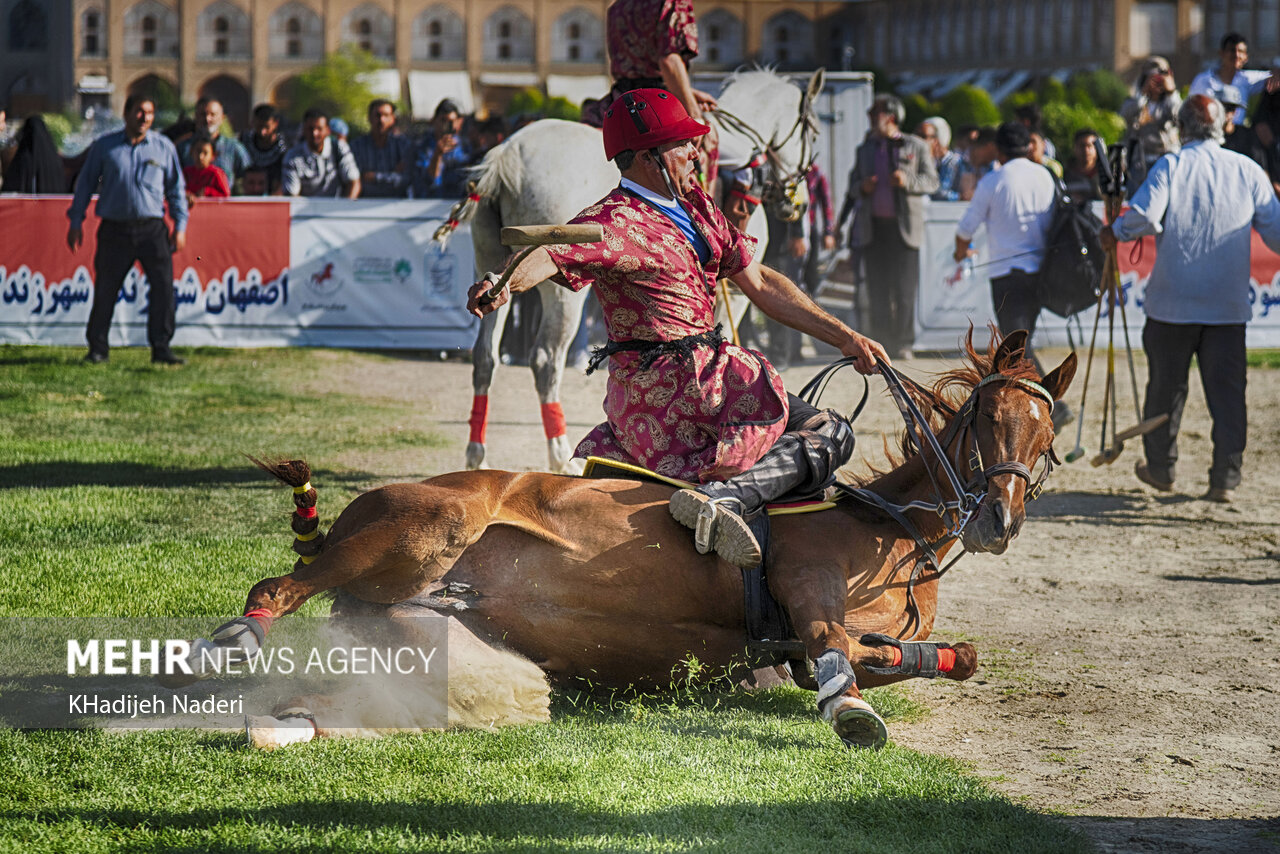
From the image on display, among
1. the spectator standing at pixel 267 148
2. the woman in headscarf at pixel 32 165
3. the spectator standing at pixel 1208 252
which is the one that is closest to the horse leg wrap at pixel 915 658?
the spectator standing at pixel 1208 252

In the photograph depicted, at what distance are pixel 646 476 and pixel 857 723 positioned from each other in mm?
1200

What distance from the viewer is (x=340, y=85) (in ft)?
274

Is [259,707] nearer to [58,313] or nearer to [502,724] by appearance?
[502,724]

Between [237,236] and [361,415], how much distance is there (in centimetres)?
459

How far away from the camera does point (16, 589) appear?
19.0 feet

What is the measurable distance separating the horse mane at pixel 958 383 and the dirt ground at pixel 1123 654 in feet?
3.34

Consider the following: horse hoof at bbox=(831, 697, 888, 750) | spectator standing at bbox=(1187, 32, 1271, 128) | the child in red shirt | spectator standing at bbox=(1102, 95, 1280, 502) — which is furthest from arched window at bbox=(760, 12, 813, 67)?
horse hoof at bbox=(831, 697, 888, 750)

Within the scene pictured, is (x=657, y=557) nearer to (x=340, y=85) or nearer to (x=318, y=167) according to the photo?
(x=318, y=167)

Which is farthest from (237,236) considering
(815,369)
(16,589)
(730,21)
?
(730,21)

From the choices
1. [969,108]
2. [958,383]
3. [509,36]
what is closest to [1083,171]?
[958,383]

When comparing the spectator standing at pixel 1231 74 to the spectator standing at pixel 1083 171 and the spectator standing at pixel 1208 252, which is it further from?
the spectator standing at pixel 1208 252

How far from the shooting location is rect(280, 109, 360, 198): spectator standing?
15523 mm

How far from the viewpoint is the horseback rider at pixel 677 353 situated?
4695 mm

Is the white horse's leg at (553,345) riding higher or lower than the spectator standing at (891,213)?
lower
